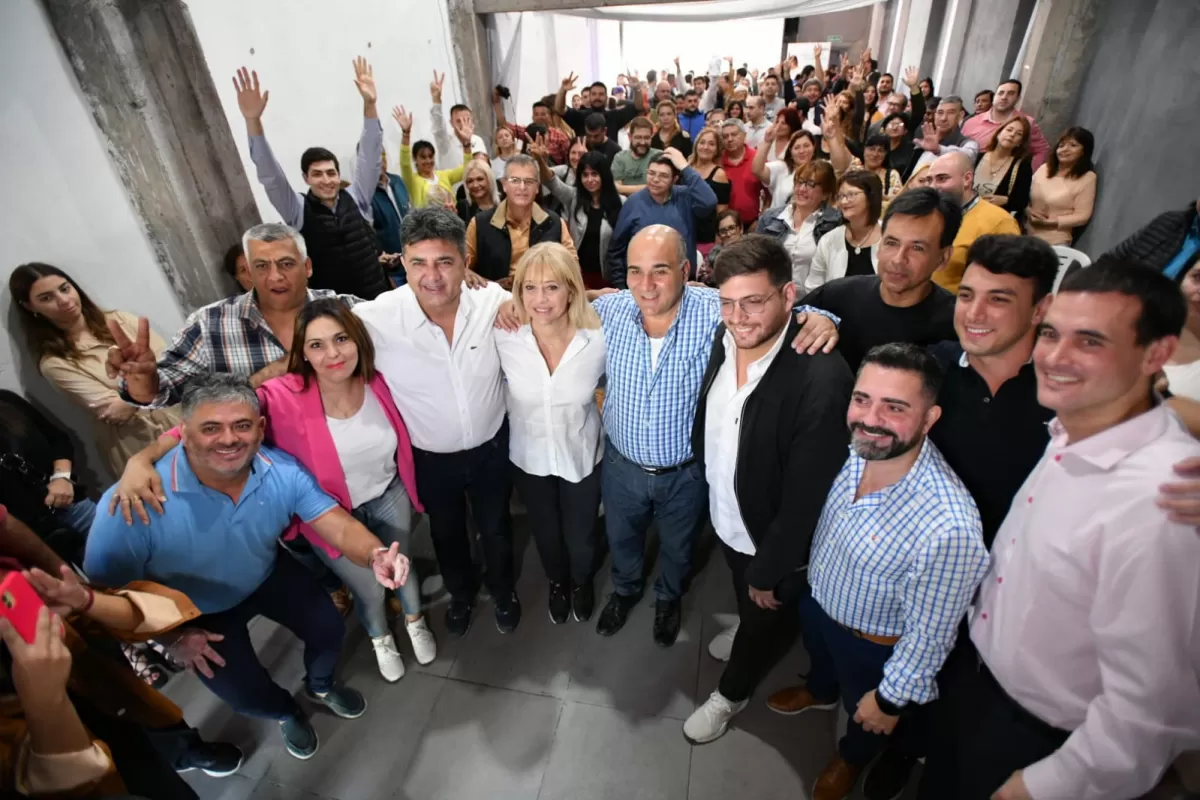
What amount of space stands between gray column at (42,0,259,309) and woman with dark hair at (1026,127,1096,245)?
19.6 feet

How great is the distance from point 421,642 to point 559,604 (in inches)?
28.6

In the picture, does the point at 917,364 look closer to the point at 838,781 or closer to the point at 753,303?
the point at 753,303

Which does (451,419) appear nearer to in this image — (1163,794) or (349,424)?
(349,424)

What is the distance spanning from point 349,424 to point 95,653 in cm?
103

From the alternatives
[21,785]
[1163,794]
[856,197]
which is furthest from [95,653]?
[856,197]

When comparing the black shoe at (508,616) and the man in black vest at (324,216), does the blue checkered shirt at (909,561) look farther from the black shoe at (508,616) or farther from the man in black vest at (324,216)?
the man in black vest at (324,216)

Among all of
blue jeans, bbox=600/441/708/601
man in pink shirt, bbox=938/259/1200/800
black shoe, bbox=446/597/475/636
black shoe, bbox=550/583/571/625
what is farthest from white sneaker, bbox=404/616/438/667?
man in pink shirt, bbox=938/259/1200/800

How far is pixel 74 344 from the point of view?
2711 mm

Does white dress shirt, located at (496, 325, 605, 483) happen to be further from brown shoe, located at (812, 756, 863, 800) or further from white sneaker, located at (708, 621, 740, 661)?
brown shoe, located at (812, 756, 863, 800)

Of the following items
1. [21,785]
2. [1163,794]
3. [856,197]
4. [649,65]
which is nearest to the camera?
[21,785]

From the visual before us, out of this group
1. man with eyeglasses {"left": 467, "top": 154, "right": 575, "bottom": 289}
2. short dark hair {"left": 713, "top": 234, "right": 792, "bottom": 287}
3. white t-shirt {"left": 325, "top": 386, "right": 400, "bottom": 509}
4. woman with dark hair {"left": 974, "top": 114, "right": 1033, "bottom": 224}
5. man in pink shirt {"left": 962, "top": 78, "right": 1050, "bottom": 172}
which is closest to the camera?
short dark hair {"left": 713, "top": 234, "right": 792, "bottom": 287}

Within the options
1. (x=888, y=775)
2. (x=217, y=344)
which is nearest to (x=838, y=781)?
(x=888, y=775)

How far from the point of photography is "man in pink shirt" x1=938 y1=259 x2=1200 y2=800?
112 cm

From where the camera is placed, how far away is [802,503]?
5.89 feet
